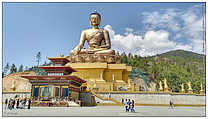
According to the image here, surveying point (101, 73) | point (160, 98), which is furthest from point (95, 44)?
point (160, 98)

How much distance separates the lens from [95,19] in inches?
1105

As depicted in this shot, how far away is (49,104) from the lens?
49.8ft

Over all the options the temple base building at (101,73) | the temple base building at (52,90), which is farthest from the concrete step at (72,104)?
the temple base building at (101,73)

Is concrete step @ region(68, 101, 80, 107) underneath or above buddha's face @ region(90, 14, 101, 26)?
underneath

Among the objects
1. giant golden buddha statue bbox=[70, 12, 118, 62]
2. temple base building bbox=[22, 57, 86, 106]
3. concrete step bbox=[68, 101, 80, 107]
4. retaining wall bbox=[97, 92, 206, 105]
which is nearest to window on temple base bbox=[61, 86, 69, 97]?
temple base building bbox=[22, 57, 86, 106]

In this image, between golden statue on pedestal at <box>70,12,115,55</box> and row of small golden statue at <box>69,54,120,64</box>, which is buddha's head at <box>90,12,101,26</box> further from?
row of small golden statue at <box>69,54,120,64</box>

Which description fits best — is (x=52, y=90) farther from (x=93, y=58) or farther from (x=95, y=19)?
(x=95, y=19)

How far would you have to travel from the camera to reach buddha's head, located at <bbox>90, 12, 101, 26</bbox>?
1105 inches

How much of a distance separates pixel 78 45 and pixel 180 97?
14.1m

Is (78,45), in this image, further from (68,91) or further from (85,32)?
(68,91)

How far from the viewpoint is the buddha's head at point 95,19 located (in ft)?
92.1

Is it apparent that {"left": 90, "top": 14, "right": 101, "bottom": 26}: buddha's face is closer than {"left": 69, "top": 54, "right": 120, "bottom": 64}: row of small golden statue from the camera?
No

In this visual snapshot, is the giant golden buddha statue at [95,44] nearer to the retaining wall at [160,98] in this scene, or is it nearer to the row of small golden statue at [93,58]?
the row of small golden statue at [93,58]

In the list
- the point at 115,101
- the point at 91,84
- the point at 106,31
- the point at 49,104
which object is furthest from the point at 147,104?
the point at 106,31
